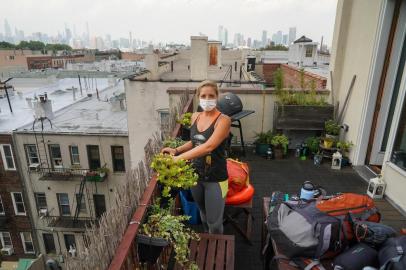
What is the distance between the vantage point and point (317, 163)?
19.2 feet

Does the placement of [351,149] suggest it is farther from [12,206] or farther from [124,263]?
[12,206]

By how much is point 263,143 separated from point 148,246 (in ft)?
15.0

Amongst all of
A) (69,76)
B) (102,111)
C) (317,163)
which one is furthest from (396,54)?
(69,76)

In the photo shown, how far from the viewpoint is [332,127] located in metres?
5.86

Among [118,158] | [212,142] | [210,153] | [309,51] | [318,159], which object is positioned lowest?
[118,158]

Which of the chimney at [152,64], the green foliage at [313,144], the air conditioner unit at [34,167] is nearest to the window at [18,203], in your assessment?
the air conditioner unit at [34,167]

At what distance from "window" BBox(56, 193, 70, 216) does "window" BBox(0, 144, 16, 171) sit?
250 cm

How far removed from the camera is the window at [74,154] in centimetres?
1313

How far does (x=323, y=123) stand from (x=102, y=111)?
495 inches

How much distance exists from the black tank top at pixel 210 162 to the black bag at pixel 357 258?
1266 mm

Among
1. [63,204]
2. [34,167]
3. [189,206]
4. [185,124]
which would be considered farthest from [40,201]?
[189,206]

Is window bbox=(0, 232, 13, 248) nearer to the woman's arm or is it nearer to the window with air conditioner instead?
the window with air conditioner

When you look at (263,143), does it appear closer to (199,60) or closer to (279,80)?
(279,80)

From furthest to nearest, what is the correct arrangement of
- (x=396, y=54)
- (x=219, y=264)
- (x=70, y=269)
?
1. (x=396, y=54)
2. (x=219, y=264)
3. (x=70, y=269)
